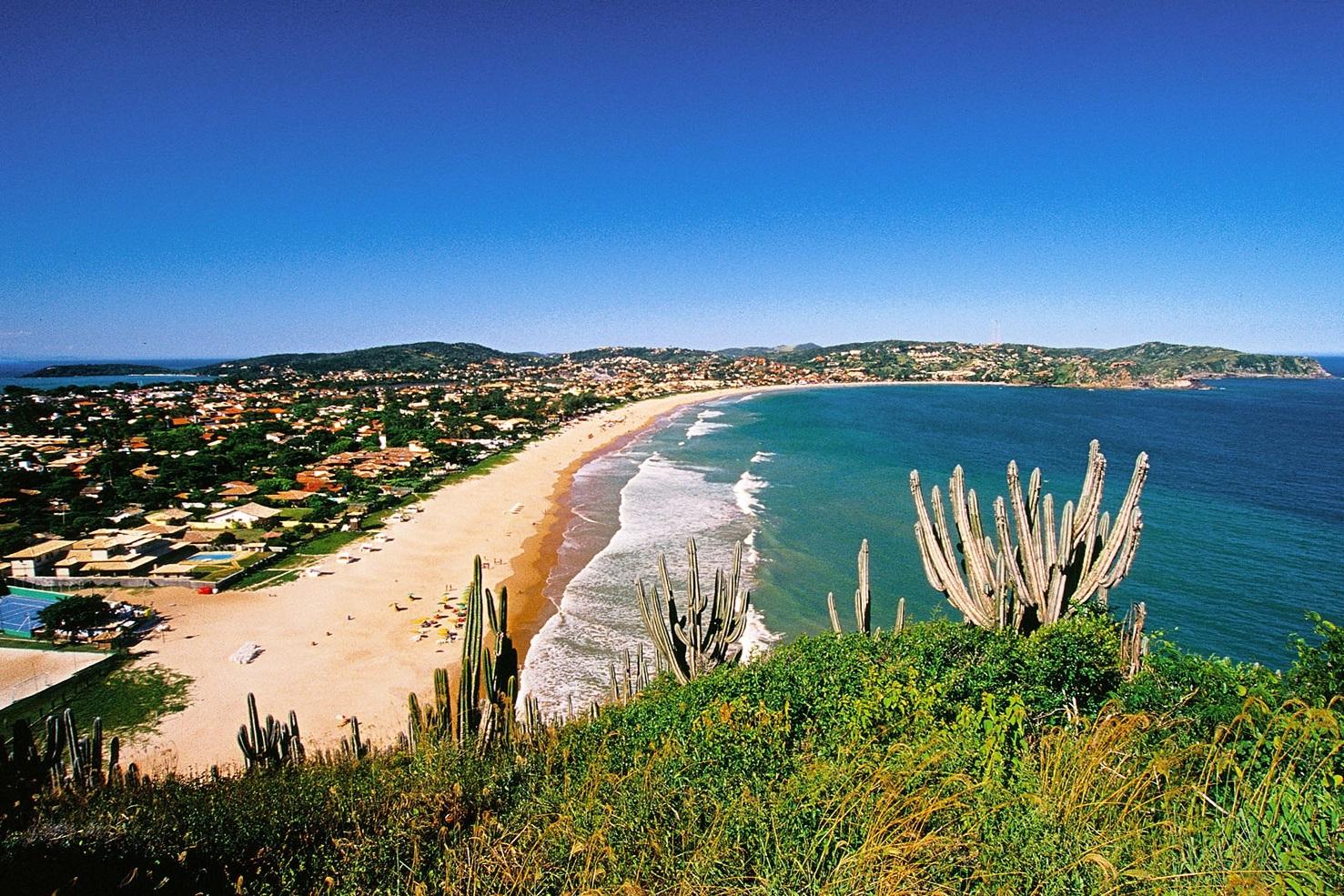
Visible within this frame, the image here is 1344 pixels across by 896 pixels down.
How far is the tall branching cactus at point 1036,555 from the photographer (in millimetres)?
9266

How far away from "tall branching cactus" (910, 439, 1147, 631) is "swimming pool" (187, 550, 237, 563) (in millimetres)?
27863

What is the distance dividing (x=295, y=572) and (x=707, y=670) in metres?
20.5

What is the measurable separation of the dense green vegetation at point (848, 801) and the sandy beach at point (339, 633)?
7.70 m

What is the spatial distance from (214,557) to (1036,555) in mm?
29988

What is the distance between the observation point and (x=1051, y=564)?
9.72 metres

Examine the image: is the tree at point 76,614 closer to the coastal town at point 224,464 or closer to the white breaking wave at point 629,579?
the coastal town at point 224,464

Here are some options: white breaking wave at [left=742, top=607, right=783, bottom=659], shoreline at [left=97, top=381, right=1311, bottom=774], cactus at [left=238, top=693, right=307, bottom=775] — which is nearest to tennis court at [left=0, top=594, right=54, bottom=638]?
shoreline at [left=97, top=381, right=1311, bottom=774]

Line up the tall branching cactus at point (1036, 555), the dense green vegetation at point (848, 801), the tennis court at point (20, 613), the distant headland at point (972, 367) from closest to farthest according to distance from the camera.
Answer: the dense green vegetation at point (848, 801) → the tall branching cactus at point (1036, 555) → the tennis court at point (20, 613) → the distant headland at point (972, 367)

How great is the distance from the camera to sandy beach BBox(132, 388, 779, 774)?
1480cm

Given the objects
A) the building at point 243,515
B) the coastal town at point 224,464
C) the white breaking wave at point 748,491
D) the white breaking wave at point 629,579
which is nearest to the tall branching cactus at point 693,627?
the white breaking wave at point 629,579

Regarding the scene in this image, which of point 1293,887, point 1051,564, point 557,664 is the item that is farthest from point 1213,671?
point 557,664

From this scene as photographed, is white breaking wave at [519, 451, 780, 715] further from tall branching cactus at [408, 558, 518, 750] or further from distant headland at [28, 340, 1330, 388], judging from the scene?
distant headland at [28, 340, 1330, 388]

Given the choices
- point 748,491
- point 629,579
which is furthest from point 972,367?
point 629,579

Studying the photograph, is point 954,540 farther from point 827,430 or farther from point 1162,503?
point 827,430
